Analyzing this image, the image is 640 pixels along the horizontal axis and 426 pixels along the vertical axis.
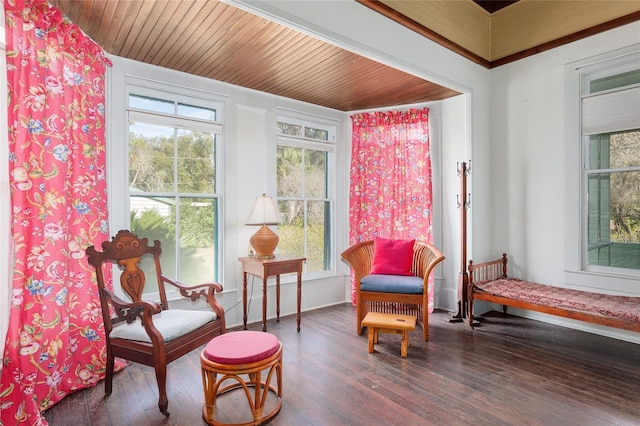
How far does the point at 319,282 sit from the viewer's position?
4496mm

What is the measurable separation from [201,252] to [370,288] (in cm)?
176

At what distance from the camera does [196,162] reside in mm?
3635

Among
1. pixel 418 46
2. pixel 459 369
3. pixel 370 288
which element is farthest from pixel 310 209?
pixel 459 369

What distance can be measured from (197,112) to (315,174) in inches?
63.4

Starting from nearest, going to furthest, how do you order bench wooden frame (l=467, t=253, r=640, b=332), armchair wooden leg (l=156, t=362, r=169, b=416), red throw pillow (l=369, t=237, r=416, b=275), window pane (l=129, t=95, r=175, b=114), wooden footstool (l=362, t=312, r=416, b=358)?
armchair wooden leg (l=156, t=362, r=169, b=416)
bench wooden frame (l=467, t=253, r=640, b=332)
wooden footstool (l=362, t=312, r=416, b=358)
window pane (l=129, t=95, r=175, b=114)
red throw pillow (l=369, t=237, r=416, b=275)

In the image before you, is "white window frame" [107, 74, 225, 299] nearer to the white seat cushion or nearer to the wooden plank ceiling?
the wooden plank ceiling

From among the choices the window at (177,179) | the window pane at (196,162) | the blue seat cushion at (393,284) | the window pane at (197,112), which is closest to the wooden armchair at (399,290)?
the blue seat cushion at (393,284)

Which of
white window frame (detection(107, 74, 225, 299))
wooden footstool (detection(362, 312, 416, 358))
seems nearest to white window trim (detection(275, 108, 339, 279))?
white window frame (detection(107, 74, 225, 299))

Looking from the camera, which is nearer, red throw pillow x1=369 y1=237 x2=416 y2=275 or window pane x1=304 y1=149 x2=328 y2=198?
red throw pillow x1=369 y1=237 x2=416 y2=275

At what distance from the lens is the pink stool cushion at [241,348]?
1948 millimetres

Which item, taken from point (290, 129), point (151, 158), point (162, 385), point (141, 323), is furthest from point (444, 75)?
point (162, 385)

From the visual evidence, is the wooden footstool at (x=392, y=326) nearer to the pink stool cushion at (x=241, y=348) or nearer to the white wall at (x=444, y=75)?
the pink stool cushion at (x=241, y=348)

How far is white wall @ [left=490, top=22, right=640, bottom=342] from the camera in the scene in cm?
359

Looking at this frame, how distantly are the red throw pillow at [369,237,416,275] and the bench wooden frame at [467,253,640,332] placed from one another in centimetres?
63
